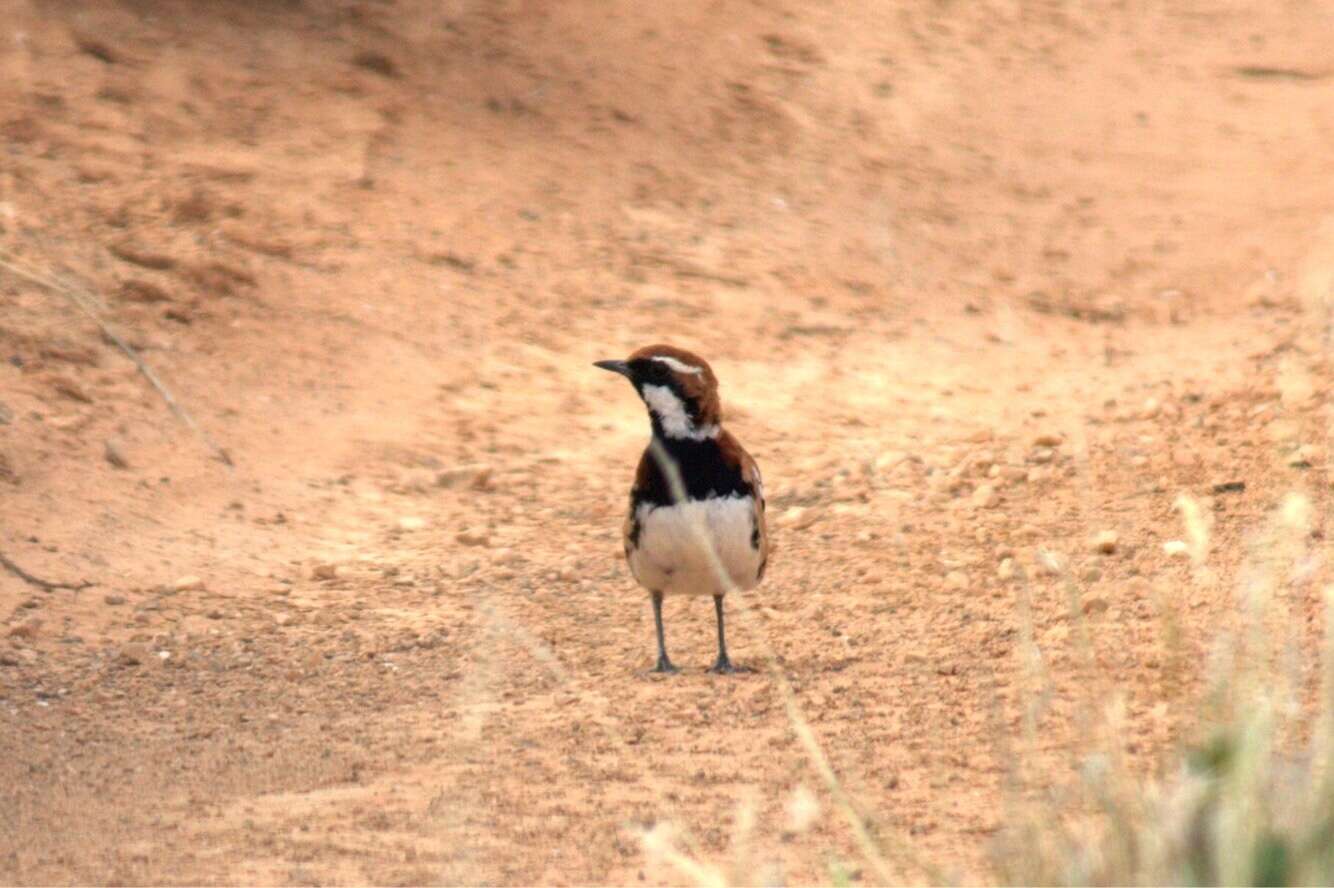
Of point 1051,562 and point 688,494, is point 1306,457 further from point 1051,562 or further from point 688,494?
point 688,494

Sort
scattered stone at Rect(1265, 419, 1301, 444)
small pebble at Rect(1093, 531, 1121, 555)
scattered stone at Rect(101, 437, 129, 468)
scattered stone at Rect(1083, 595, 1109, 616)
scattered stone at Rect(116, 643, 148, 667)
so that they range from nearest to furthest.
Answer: scattered stone at Rect(1083, 595, 1109, 616) → scattered stone at Rect(116, 643, 148, 667) → small pebble at Rect(1093, 531, 1121, 555) → scattered stone at Rect(1265, 419, 1301, 444) → scattered stone at Rect(101, 437, 129, 468)

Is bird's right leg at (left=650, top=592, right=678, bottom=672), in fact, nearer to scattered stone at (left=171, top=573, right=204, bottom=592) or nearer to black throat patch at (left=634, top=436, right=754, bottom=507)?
black throat patch at (left=634, top=436, right=754, bottom=507)

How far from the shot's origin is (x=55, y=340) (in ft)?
30.9

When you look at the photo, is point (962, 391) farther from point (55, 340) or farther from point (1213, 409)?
point (55, 340)

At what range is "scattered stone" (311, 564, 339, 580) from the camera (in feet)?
26.0

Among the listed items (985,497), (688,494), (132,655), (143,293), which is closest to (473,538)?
(132,655)

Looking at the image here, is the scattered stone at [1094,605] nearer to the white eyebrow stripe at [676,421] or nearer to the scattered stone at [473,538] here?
the white eyebrow stripe at [676,421]

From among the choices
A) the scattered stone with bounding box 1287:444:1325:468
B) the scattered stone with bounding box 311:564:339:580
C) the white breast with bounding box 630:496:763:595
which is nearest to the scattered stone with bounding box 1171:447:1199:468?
the scattered stone with bounding box 1287:444:1325:468

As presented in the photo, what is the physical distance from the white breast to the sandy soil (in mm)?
412

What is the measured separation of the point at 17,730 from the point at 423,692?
1340mm

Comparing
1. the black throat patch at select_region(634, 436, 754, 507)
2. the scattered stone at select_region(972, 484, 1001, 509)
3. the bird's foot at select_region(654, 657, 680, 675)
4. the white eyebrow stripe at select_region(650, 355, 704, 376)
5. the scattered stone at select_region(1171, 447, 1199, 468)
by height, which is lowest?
the bird's foot at select_region(654, 657, 680, 675)

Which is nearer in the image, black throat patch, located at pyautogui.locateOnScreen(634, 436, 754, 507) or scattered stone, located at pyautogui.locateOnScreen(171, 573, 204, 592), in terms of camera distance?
black throat patch, located at pyautogui.locateOnScreen(634, 436, 754, 507)

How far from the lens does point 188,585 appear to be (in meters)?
7.70

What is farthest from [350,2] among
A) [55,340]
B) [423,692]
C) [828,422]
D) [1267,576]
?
[1267,576]
